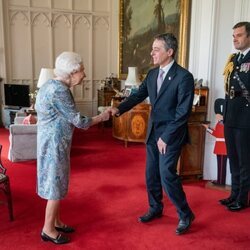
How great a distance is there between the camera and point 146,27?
20.9 feet

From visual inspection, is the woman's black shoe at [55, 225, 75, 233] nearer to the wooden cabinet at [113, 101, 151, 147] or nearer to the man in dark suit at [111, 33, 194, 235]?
the man in dark suit at [111, 33, 194, 235]

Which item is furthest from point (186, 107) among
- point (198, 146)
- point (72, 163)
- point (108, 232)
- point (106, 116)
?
point (72, 163)

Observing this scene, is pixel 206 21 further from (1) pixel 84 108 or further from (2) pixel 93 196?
(1) pixel 84 108

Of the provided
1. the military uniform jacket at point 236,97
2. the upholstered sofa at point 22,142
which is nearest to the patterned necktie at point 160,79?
the military uniform jacket at point 236,97

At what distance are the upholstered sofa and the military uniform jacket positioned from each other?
2.85m

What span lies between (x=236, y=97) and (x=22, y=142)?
3.16m

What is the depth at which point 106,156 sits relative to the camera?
5.20m

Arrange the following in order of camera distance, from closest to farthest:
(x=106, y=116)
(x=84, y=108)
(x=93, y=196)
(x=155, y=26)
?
(x=106, y=116), (x=93, y=196), (x=155, y=26), (x=84, y=108)

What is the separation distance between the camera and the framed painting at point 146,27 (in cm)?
475

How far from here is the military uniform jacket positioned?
117 inches

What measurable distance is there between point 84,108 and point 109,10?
248cm

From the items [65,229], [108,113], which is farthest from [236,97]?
[65,229]

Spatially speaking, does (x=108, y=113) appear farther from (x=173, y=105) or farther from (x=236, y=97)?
(x=236, y=97)

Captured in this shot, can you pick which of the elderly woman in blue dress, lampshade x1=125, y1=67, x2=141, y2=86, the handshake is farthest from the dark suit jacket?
lampshade x1=125, y1=67, x2=141, y2=86
